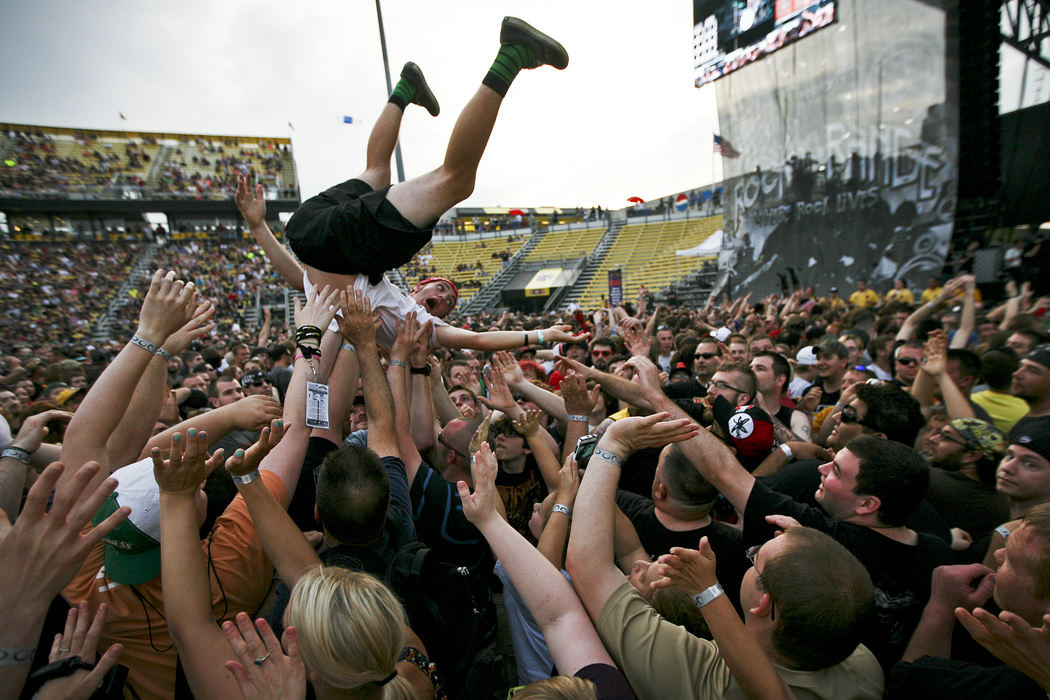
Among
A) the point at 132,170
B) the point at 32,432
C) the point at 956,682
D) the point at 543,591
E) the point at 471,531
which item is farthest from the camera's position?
the point at 132,170

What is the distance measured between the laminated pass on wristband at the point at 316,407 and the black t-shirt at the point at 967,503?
2755 millimetres

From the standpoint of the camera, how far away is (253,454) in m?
1.77

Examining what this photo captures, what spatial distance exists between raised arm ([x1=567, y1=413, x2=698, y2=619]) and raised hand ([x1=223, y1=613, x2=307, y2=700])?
0.80m

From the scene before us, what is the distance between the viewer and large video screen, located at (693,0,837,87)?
17297 mm

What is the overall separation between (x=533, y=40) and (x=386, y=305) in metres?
1.62

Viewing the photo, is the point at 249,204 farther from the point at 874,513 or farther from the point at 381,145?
the point at 874,513

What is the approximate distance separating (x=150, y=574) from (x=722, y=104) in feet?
76.9

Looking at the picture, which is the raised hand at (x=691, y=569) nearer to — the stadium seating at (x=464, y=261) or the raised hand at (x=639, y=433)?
the raised hand at (x=639, y=433)

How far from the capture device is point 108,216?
104 ft

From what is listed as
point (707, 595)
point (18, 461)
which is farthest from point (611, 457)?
point (18, 461)

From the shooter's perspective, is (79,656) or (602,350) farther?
(602,350)

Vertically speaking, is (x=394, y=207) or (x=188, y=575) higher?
(x=394, y=207)

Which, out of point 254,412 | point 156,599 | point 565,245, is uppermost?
point 565,245

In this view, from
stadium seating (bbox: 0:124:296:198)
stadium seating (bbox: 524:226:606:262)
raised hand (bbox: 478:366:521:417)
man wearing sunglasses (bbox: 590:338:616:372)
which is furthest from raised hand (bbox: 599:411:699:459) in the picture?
stadium seating (bbox: 0:124:296:198)
